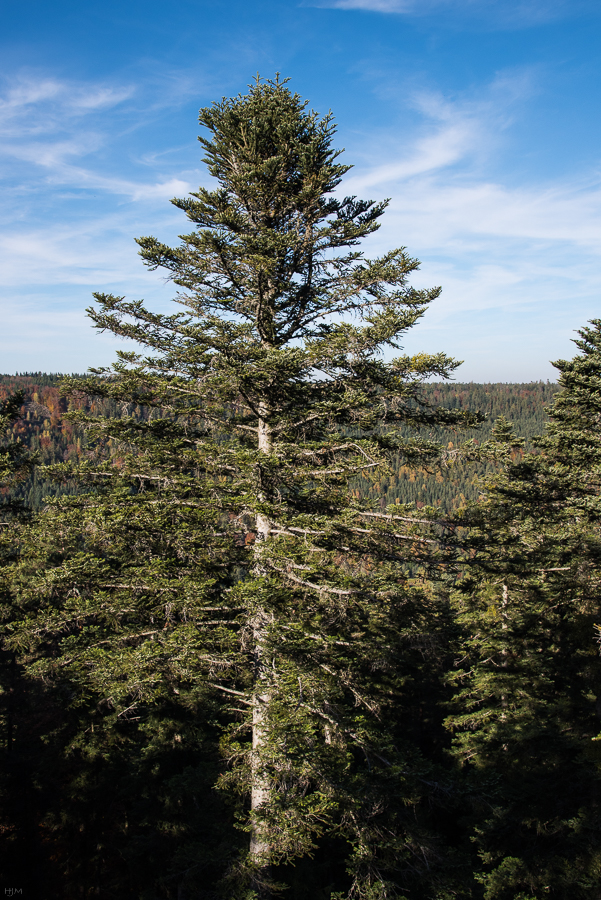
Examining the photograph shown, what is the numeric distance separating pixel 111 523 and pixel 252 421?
3.35m

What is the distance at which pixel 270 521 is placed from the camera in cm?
774

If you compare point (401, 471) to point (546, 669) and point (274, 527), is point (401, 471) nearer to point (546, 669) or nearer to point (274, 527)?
point (546, 669)

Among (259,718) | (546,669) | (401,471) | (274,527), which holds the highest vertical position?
(274,527)

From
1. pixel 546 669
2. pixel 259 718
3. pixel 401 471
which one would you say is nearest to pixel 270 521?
pixel 259 718

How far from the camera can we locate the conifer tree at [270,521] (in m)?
6.74

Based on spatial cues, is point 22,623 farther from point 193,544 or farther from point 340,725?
point 340,725

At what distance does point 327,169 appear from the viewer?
26.0 feet

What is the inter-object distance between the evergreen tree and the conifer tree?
3275mm

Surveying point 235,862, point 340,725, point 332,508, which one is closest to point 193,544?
point 332,508

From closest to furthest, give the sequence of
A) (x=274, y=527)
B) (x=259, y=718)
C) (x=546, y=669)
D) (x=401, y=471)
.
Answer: (x=259, y=718) < (x=274, y=527) < (x=546, y=669) < (x=401, y=471)

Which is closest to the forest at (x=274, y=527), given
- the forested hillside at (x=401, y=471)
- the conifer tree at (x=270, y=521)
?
the conifer tree at (x=270, y=521)

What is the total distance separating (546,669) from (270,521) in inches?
506

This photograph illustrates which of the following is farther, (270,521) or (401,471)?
(401,471)

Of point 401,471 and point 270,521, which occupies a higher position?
point 270,521
